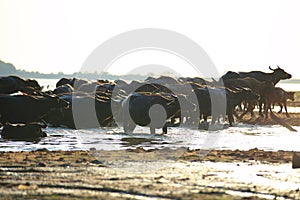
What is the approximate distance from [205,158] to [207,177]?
9.90ft

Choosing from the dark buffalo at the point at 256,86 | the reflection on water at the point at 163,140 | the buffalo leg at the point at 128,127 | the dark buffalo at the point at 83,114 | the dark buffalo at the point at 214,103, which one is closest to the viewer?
the reflection on water at the point at 163,140

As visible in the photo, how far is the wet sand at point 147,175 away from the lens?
8992 mm

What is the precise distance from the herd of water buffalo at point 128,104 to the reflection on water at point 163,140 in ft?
2.01

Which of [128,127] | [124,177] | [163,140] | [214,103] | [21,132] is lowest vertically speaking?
[124,177]

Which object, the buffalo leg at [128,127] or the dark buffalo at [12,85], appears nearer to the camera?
the buffalo leg at [128,127]

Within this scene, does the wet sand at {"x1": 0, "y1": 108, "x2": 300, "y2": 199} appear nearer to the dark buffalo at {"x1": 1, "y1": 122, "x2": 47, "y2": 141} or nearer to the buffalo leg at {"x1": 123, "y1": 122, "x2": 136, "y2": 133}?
the dark buffalo at {"x1": 1, "y1": 122, "x2": 47, "y2": 141}

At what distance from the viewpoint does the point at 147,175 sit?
10.8 m

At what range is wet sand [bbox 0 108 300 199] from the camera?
354 inches

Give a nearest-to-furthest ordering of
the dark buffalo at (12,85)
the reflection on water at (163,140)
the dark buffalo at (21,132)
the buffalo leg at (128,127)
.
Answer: the reflection on water at (163,140)
the dark buffalo at (21,132)
the buffalo leg at (128,127)
the dark buffalo at (12,85)

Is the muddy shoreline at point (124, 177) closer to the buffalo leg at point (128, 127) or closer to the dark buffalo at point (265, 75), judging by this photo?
the buffalo leg at point (128, 127)

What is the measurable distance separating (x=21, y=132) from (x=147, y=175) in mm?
8160

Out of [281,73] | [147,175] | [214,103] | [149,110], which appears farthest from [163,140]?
[281,73]

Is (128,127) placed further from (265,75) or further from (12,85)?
(265,75)

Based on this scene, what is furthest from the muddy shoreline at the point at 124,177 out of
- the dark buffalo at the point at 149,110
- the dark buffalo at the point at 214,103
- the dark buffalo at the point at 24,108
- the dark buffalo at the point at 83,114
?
the dark buffalo at the point at 214,103
